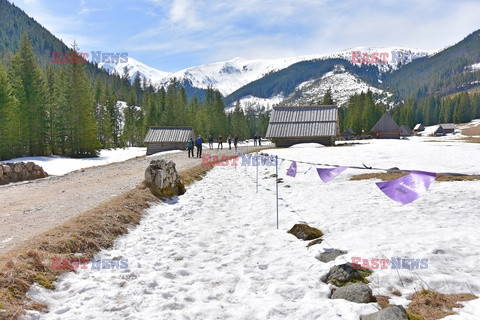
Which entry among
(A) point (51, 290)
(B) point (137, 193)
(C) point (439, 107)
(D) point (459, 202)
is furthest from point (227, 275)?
(C) point (439, 107)

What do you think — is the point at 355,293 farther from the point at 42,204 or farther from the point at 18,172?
Answer: the point at 18,172

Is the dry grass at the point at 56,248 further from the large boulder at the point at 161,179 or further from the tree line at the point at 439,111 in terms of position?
the tree line at the point at 439,111

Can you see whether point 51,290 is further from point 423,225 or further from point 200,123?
point 200,123

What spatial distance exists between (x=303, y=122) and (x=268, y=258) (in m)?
37.8

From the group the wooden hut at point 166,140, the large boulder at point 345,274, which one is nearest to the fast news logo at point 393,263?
the large boulder at point 345,274

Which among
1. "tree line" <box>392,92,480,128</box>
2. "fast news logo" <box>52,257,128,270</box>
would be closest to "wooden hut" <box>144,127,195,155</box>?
"fast news logo" <box>52,257,128,270</box>

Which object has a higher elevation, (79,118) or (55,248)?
(79,118)

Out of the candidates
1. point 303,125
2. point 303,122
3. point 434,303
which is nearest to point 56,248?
point 434,303

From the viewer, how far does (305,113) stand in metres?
44.2

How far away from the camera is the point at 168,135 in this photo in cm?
4725

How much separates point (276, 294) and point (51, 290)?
401cm

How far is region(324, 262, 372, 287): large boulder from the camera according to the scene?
573cm

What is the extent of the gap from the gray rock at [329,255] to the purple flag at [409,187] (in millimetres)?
1783

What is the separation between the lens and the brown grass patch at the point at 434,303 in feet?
14.6
